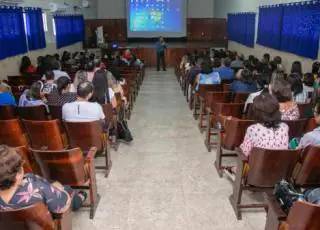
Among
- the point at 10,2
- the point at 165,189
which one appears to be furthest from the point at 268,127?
the point at 10,2

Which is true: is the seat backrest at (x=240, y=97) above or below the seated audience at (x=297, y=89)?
below

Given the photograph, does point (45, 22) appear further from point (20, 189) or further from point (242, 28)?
point (20, 189)

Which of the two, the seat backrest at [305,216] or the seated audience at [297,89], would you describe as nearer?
the seat backrest at [305,216]

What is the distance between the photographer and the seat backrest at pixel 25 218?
1.50 meters

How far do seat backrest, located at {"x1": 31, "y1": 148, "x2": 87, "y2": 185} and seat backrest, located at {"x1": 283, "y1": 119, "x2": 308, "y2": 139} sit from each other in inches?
77.0

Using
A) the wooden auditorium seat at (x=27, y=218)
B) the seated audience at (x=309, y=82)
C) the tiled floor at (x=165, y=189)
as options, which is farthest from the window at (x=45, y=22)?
the wooden auditorium seat at (x=27, y=218)

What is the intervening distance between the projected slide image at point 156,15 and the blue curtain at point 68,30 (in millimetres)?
2565

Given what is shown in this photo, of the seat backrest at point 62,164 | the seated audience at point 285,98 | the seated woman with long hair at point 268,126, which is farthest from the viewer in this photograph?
the seated audience at point 285,98

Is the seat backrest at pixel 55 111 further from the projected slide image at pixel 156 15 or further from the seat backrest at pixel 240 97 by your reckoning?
the projected slide image at pixel 156 15

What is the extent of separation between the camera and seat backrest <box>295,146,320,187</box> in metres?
2.30

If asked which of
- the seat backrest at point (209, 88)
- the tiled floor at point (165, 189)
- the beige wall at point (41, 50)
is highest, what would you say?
the beige wall at point (41, 50)

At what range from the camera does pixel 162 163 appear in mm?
3900

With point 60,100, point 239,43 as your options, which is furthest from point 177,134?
point 239,43

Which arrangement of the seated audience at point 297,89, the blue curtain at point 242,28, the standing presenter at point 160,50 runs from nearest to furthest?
the seated audience at point 297,89 < the blue curtain at point 242,28 < the standing presenter at point 160,50
